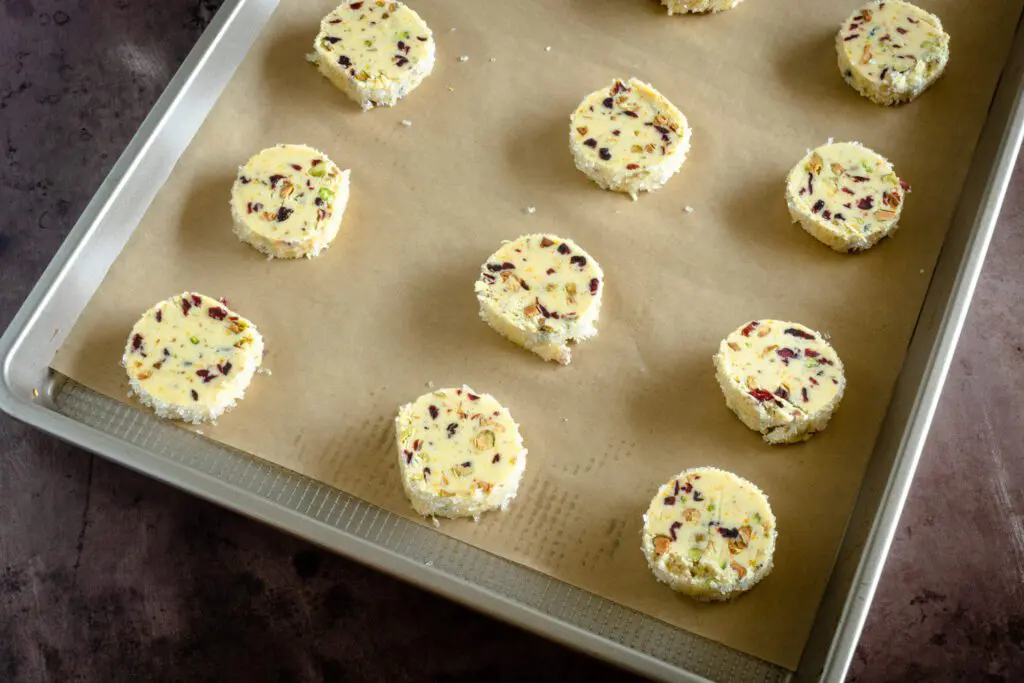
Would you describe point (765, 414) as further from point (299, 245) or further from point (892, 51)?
point (299, 245)

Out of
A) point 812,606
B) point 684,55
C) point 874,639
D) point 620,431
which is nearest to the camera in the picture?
point 812,606

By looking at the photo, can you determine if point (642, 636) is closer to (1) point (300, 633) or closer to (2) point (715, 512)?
(2) point (715, 512)

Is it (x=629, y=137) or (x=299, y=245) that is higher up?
(x=629, y=137)

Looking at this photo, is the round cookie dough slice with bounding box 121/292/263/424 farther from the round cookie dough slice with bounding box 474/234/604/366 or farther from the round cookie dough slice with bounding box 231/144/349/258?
the round cookie dough slice with bounding box 474/234/604/366

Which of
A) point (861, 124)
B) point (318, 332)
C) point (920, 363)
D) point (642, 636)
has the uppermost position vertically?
point (861, 124)

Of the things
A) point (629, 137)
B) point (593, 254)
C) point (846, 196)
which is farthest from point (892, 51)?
point (593, 254)

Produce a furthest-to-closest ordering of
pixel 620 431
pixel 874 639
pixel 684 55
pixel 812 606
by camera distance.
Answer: pixel 684 55 < pixel 874 639 < pixel 620 431 < pixel 812 606

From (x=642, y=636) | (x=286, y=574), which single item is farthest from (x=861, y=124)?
(x=286, y=574)
